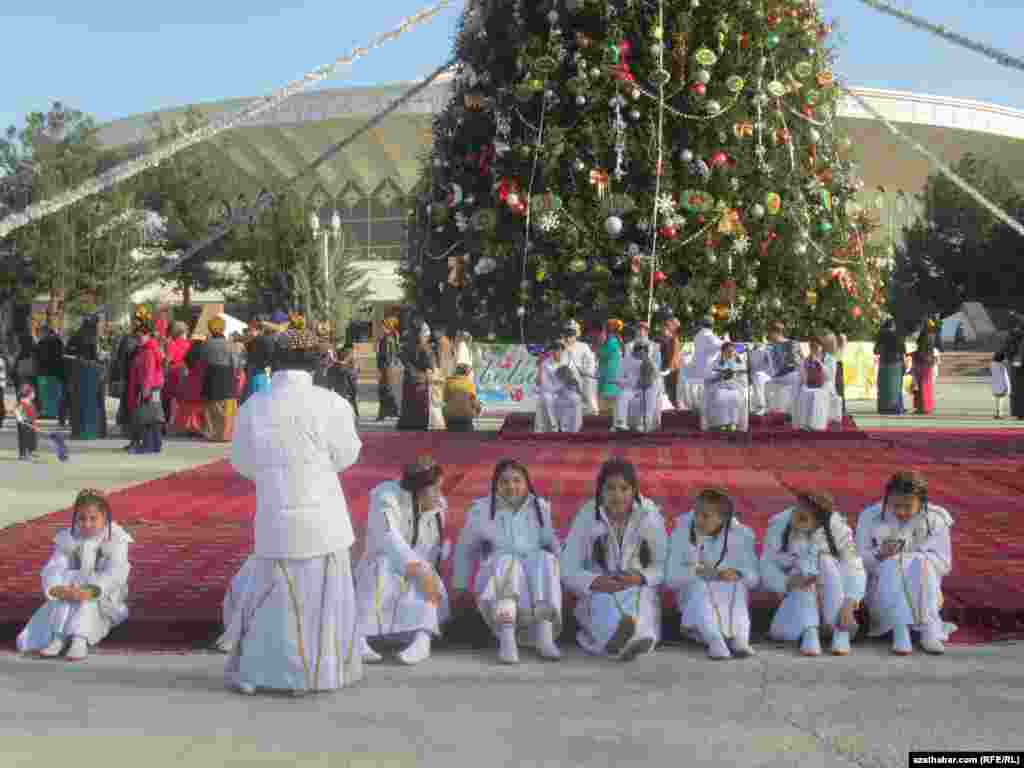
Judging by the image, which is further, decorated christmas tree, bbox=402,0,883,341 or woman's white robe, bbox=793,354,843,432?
decorated christmas tree, bbox=402,0,883,341

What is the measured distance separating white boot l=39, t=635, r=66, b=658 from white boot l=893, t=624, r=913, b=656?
3.57 meters

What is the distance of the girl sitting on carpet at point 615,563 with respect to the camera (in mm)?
5934

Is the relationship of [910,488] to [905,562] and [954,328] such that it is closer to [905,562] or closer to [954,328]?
[905,562]

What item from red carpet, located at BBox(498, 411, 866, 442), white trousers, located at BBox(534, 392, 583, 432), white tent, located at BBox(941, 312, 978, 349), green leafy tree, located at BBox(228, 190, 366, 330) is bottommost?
red carpet, located at BBox(498, 411, 866, 442)

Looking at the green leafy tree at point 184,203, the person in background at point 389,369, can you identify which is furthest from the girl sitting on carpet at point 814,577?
the green leafy tree at point 184,203

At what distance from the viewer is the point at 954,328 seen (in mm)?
57750

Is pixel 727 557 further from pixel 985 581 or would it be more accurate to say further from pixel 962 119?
pixel 962 119

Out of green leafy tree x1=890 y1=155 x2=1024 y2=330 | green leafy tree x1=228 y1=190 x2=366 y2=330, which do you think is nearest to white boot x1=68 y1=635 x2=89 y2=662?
green leafy tree x1=228 y1=190 x2=366 y2=330

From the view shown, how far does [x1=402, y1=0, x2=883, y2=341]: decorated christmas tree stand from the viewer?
65.6 feet

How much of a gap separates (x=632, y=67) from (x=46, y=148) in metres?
30.9

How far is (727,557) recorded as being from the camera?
6.06 metres

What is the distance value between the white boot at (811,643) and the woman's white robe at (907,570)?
34 centimetres

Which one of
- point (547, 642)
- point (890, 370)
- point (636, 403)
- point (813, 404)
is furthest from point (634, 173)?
point (547, 642)

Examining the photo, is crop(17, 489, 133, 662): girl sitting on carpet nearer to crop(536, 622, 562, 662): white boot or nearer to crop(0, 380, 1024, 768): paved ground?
crop(0, 380, 1024, 768): paved ground
